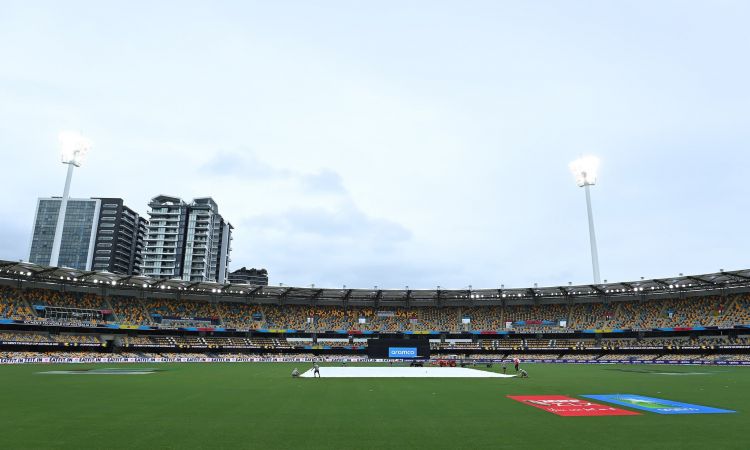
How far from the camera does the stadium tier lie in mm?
65625

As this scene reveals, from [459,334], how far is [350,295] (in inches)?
910

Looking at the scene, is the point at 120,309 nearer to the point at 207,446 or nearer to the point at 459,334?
the point at 459,334

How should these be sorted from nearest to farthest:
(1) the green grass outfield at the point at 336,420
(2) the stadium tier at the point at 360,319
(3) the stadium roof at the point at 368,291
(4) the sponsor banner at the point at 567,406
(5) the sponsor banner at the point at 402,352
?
(1) the green grass outfield at the point at 336,420, (4) the sponsor banner at the point at 567,406, (5) the sponsor banner at the point at 402,352, (3) the stadium roof at the point at 368,291, (2) the stadium tier at the point at 360,319

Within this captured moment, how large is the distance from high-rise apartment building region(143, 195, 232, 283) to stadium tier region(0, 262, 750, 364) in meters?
73.1

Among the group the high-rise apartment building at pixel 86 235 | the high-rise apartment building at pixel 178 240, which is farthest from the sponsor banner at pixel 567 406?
the high-rise apartment building at pixel 86 235

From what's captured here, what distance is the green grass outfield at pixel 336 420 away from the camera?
1323 cm

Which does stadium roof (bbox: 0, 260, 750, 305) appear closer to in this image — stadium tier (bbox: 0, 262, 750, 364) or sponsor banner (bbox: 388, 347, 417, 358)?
stadium tier (bbox: 0, 262, 750, 364)

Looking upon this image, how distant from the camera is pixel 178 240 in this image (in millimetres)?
149625

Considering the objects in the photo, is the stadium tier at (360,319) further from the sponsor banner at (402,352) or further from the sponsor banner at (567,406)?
the sponsor banner at (567,406)

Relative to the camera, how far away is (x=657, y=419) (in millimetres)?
17219

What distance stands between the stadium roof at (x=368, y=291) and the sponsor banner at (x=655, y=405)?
2087 inches

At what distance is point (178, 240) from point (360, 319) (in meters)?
91.8

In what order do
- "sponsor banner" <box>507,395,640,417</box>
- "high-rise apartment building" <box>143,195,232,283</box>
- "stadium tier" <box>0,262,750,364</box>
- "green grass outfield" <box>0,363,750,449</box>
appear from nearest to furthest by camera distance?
"green grass outfield" <box>0,363,750,449</box> < "sponsor banner" <box>507,395,640,417</box> < "stadium tier" <box>0,262,750,364</box> < "high-rise apartment building" <box>143,195,232,283</box>

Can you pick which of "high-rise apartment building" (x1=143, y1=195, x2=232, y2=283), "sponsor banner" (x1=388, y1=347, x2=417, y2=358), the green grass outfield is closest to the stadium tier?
"sponsor banner" (x1=388, y1=347, x2=417, y2=358)
